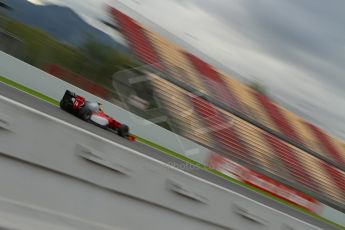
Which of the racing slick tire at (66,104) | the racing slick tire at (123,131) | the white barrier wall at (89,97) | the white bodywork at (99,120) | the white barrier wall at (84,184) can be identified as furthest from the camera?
the racing slick tire at (123,131)

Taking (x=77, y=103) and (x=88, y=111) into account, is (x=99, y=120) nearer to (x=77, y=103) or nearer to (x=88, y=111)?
(x=88, y=111)

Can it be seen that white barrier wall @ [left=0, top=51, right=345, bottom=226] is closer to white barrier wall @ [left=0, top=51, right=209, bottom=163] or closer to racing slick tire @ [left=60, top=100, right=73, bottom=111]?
white barrier wall @ [left=0, top=51, right=209, bottom=163]

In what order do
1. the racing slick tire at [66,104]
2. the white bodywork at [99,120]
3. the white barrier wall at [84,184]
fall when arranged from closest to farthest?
1. the white barrier wall at [84,184]
2. the racing slick tire at [66,104]
3. the white bodywork at [99,120]

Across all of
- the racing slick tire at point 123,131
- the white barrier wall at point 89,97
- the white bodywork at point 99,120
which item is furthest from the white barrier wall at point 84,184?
the racing slick tire at point 123,131

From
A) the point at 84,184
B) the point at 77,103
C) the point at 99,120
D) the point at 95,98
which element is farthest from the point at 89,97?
the point at 84,184

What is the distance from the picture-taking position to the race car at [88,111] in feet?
41.4

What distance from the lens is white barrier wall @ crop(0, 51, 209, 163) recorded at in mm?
13188

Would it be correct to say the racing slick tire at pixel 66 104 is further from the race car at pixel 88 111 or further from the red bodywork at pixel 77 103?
the red bodywork at pixel 77 103

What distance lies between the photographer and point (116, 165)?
3.56 m

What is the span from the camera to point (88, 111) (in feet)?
42.1

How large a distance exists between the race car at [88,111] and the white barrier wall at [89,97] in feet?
1.75

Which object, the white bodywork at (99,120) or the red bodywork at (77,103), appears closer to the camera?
the red bodywork at (77,103)

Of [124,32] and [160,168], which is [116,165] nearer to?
[160,168]

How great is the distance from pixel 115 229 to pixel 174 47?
21179mm
